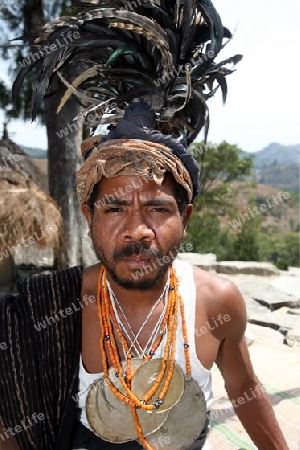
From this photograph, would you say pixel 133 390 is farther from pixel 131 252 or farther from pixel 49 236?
pixel 49 236

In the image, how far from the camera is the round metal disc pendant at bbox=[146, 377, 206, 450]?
169 centimetres

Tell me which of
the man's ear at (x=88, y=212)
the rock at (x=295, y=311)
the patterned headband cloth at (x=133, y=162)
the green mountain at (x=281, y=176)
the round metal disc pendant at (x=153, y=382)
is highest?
the green mountain at (x=281, y=176)

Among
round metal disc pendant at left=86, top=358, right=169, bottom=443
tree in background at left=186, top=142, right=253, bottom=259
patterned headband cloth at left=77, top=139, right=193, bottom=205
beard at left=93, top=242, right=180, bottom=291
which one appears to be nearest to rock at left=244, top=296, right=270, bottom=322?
round metal disc pendant at left=86, top=358, right=169, bottom=443

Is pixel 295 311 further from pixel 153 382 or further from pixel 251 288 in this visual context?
pixel 153 382

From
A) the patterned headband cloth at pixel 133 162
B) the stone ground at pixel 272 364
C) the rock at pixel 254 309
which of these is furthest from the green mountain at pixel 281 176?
the patterned headband cloth at pixel 133 162

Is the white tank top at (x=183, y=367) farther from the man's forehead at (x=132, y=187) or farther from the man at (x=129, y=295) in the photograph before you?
the man's forehead at (x=132, y=187)

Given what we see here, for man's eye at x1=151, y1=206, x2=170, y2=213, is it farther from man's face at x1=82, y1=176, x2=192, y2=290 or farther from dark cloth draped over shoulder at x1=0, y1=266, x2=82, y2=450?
dark cloth draped over shoulder at x1=0, y1=266, x2=82, y2=450

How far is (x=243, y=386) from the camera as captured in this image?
1.93m

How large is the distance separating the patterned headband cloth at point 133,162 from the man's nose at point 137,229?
0.15 metres

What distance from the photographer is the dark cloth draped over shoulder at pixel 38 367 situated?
1693mm

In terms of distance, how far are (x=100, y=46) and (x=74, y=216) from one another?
20.2 feet

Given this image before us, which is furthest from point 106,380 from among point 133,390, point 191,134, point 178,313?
point 191,134

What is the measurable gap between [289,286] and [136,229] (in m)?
7.41

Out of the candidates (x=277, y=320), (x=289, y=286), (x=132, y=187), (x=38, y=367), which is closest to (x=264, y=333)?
(x=277, y=320)
